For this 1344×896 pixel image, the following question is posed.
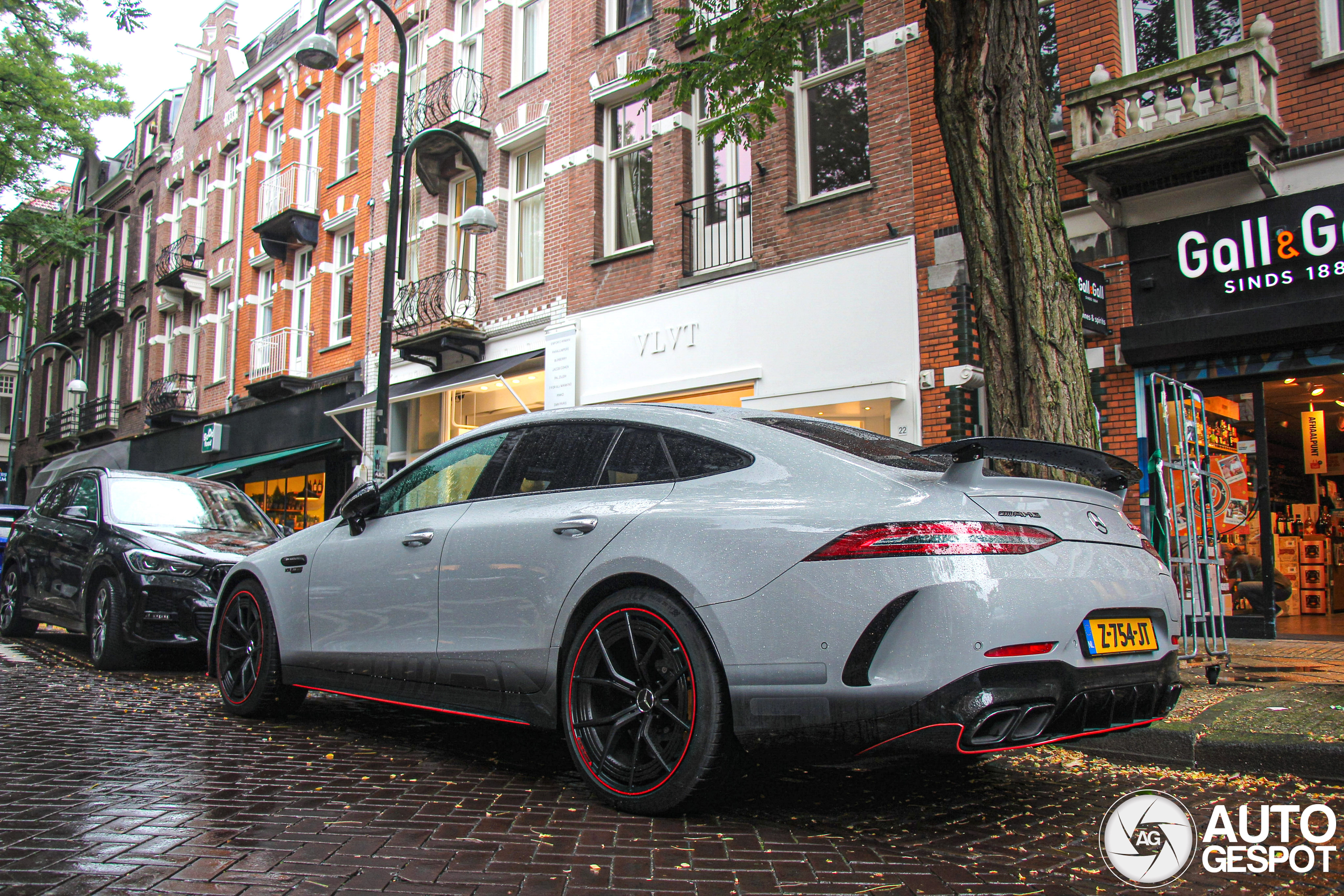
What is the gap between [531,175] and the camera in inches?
703

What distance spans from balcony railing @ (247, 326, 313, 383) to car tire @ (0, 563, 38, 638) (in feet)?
40.7

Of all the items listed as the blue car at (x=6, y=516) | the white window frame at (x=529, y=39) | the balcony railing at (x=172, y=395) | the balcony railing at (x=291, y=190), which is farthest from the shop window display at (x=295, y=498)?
the white window frame at (x=529, y=39)

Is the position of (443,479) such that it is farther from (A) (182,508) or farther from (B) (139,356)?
(B) (139,356)

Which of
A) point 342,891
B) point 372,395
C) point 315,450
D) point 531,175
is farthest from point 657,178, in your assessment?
point 342,891

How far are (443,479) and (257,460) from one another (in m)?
19.7

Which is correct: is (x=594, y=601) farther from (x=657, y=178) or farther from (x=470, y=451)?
(x=657, y=178)

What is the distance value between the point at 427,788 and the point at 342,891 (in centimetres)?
120

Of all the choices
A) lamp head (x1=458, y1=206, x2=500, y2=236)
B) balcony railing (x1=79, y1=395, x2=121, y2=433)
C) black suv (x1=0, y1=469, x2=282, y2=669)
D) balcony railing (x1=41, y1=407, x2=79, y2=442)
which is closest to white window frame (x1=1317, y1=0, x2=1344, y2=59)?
lamp head (x1=458, y1=206, x2=500, y2=236)

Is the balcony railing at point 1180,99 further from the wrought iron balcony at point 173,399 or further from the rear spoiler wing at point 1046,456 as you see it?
the wrought iron balcony at point 173,399

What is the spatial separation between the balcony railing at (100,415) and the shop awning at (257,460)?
867 cm

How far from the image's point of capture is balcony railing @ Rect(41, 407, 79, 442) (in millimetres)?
34156

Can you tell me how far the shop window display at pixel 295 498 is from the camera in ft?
71.5

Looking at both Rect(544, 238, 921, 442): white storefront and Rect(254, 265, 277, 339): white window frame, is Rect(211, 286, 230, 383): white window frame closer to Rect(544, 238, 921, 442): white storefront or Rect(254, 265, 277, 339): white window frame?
Rect(254, 265, 277, 339): white window frame

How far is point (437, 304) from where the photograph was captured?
1850 centimetres
